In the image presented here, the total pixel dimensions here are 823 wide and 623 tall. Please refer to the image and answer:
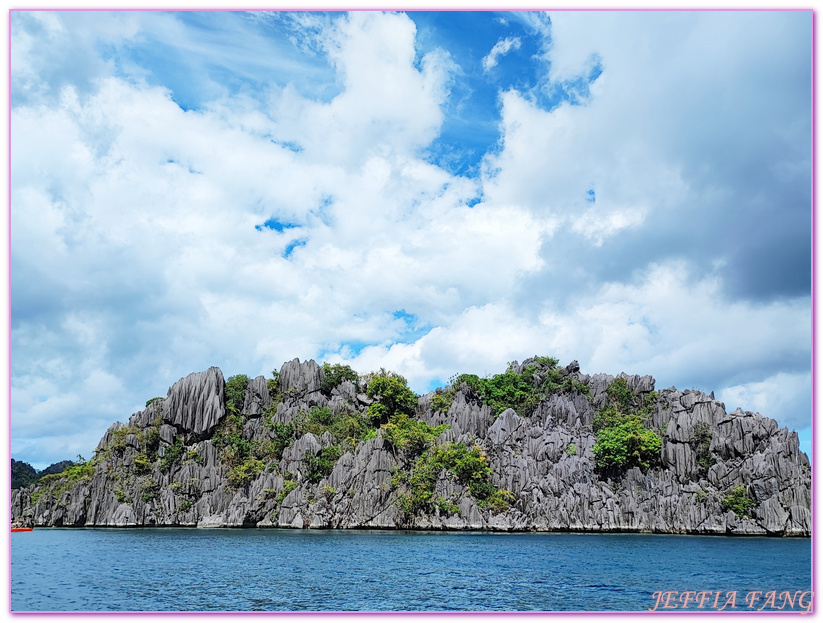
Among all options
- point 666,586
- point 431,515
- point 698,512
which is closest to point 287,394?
point 431,515

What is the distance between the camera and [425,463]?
67.5 meters

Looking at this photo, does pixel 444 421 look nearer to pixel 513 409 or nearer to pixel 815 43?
pixel 513 409

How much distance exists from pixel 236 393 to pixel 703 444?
187ft

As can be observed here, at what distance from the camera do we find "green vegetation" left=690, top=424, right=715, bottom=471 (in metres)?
64.5

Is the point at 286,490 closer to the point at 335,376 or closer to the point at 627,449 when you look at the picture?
the point at 335,376

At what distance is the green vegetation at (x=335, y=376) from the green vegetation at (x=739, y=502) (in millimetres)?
46681

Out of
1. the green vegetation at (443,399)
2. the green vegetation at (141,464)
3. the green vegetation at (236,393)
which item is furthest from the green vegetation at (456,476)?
the green vegetation at (141,464)

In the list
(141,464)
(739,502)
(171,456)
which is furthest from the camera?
(171,456)

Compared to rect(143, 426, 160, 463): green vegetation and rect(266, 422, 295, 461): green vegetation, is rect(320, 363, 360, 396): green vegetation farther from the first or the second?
rect(143, 426, 160, 463): green vegetation

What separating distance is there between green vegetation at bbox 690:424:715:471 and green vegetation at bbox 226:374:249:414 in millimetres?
55418

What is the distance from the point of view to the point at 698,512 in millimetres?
60438

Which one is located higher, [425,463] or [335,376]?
[335,376]

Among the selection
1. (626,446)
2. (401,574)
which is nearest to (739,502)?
(626,446)

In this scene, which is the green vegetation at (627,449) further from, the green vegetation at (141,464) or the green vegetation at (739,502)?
the green vegetation at (141,464)
